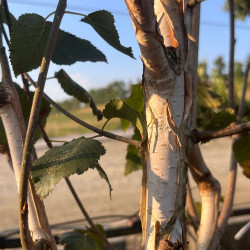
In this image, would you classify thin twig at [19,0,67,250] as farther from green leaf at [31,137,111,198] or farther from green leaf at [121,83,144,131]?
green leaf at [121,83,144,131]

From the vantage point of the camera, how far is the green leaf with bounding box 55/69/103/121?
26 centimetres

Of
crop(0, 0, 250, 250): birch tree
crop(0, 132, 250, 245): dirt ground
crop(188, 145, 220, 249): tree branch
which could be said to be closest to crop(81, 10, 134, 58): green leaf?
crop(0, 0, 250, 250): birch tree

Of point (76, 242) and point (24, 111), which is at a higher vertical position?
point (24, 111)

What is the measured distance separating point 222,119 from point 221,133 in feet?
0.14

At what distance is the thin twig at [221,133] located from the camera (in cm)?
21

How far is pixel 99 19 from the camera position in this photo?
0.22 m

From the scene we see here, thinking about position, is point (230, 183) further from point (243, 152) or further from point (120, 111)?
point (120, 111)

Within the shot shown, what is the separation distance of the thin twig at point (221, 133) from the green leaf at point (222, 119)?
3cm

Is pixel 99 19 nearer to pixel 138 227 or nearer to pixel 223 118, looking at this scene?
pixel 223 118

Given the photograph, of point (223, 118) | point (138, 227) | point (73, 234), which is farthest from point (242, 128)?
point (138, 227)

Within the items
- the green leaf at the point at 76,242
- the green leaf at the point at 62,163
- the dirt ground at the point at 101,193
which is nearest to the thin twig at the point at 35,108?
the green leaf at the point at 62,163

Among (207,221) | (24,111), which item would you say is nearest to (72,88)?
(24,111)

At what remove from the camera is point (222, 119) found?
256 mm

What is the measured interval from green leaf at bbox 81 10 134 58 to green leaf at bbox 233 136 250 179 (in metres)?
0.14
